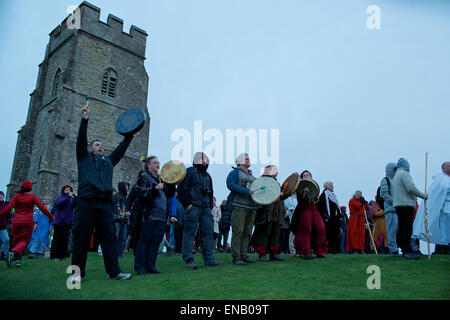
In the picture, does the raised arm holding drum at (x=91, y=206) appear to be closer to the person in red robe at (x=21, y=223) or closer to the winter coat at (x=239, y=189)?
the winter coat at (x=239, y=189)

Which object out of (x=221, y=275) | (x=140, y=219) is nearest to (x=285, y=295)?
(x=221, y=275)

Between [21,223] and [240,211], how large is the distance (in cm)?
477

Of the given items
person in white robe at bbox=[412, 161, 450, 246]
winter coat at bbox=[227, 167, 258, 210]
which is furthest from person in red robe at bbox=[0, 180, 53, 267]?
person in white robe at bbox=[412, 161, 450, 246]

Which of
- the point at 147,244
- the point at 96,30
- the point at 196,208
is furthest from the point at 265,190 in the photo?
the point at 96,30

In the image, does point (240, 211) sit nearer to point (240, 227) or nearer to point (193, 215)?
point (240, 227)

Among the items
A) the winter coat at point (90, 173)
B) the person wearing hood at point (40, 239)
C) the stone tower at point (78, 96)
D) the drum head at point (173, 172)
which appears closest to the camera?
the winter coat at point (90, 173)

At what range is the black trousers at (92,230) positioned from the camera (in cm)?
559

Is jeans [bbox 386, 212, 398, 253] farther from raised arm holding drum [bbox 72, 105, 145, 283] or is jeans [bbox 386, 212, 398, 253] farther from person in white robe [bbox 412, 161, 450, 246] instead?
raised arm holding drum [bbox 72, 105, 145, 283]

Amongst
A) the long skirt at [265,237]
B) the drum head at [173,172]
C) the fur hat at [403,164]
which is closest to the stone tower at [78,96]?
the long skirt at [265,237]

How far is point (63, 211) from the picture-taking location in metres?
9.98

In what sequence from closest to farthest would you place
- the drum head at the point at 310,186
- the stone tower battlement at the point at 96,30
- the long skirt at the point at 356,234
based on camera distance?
the drum head at the point at 310,186, the long skirt at the point at 356,234, the stone tower battlement at the point at 96,30

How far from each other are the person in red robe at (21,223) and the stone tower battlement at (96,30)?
28.3 m

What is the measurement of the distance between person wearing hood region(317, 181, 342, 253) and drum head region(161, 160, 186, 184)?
446 cm

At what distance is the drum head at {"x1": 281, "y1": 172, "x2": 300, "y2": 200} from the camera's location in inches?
307
